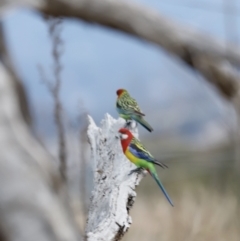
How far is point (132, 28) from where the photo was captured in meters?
2.84

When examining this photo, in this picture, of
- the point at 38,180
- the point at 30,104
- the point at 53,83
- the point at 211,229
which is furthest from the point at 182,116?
the point at 38,180

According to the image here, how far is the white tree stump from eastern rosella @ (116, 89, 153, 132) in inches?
0.8

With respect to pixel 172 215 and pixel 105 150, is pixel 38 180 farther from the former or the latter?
pixel 172 215

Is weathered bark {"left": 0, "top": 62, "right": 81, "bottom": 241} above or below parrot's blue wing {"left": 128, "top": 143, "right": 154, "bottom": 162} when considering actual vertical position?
below

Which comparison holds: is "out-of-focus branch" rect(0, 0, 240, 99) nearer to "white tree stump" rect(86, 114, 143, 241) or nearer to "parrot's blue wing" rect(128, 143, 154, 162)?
"white tree stump" rect(86, 114, 143, 241)

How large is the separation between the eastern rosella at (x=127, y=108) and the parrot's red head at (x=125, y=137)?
14 millimetres

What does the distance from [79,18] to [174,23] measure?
1.53 feet

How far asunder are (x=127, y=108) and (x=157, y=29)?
2359 millimetres

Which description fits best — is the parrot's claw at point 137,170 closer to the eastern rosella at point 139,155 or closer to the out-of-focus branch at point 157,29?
the eastern rosella at point 139,155

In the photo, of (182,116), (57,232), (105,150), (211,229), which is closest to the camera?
(57,232)

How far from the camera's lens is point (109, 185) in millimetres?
584

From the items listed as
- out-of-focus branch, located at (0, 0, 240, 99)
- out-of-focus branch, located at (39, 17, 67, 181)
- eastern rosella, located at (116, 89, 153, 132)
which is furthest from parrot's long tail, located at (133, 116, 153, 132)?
out-of-focus branch, located at (0, 0, 240, 99)

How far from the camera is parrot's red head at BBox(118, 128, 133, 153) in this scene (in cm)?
50

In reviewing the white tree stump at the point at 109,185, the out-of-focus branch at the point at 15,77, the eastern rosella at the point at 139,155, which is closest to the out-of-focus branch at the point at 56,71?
the white tree stump at the point at 109,185
